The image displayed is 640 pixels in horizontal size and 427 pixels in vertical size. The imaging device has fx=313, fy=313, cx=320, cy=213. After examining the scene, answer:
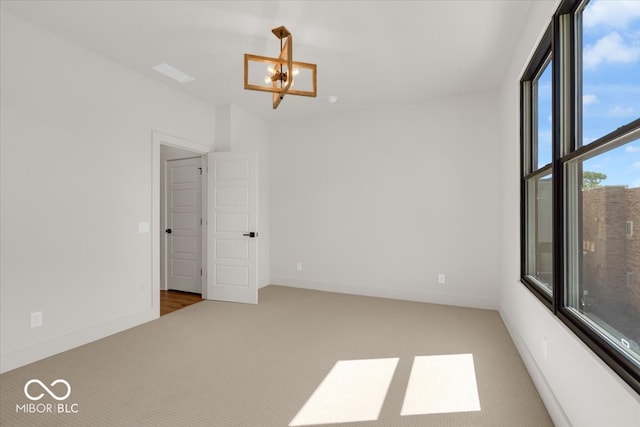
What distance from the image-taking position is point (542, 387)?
2.17 metres

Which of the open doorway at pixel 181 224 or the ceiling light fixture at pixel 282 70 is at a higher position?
the ceiling light fixture at pixel 282 70

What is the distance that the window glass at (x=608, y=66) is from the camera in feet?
4.23

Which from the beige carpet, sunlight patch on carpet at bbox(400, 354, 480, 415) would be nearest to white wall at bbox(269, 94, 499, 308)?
the beige carpet

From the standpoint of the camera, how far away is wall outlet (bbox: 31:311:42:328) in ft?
9.00

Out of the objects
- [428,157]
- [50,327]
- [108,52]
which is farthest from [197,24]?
[428,157]

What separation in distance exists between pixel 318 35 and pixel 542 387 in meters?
3.35

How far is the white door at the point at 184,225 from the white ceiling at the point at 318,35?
1.54m

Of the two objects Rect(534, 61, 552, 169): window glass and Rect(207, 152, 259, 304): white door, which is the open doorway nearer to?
Rect(207, 152, 259, 304): white door

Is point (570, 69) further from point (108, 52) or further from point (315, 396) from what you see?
point (108, 52)

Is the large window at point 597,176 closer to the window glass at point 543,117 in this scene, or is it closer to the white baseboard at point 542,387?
the window glass at point 543,117

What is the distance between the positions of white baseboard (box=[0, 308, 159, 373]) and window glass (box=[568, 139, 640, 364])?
160 inches

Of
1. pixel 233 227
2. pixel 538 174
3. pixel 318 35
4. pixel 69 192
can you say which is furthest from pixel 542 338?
pixel 69 192

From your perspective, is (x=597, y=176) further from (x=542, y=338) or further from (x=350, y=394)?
(x=350, y=394)

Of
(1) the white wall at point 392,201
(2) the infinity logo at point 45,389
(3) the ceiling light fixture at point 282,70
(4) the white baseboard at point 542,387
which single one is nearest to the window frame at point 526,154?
(4) the white baseboard at point 542,387
